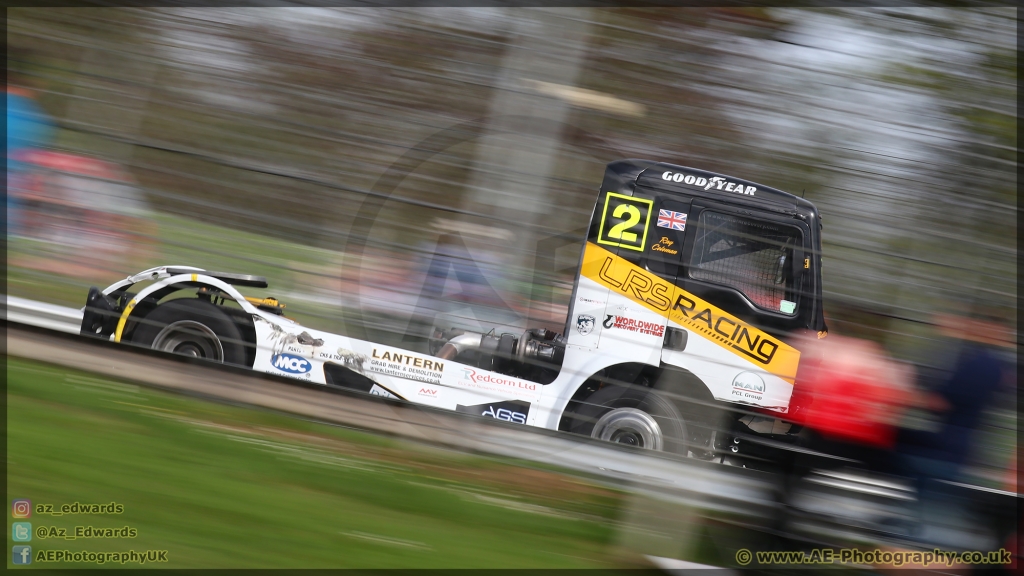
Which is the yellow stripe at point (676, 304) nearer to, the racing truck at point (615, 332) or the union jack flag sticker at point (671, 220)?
the racing truck at point (615, 332)

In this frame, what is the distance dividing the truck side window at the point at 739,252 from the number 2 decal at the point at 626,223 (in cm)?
36

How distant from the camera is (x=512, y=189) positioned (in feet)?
7.16

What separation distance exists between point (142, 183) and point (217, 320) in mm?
2020

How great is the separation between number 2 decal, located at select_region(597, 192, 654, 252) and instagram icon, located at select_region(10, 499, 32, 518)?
11.2ft

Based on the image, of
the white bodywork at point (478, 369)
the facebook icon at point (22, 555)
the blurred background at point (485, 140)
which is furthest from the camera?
the white bodywork at point (478, 369)

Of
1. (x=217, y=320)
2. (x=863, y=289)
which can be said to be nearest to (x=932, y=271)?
(x=863, y=289)

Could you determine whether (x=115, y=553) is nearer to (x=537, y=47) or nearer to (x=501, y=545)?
(x=501, y=545)

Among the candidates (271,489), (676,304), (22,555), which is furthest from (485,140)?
(676,304)

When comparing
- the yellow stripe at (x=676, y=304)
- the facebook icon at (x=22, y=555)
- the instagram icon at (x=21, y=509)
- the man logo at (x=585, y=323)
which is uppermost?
the yellow stripe at (x=676, y=304)

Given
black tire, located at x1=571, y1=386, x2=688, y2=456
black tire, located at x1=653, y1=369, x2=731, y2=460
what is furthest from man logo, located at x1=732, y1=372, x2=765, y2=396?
black tire, located at x1=653, y1=369, x2=731, y2=460

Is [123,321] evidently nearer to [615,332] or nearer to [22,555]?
[22,555]

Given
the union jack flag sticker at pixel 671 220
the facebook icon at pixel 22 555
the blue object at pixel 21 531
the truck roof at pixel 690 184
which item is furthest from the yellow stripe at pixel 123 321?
the union jack flag sticker at pixel 671 220

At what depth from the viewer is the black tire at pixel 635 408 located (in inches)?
124

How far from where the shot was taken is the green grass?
2.38 meters
